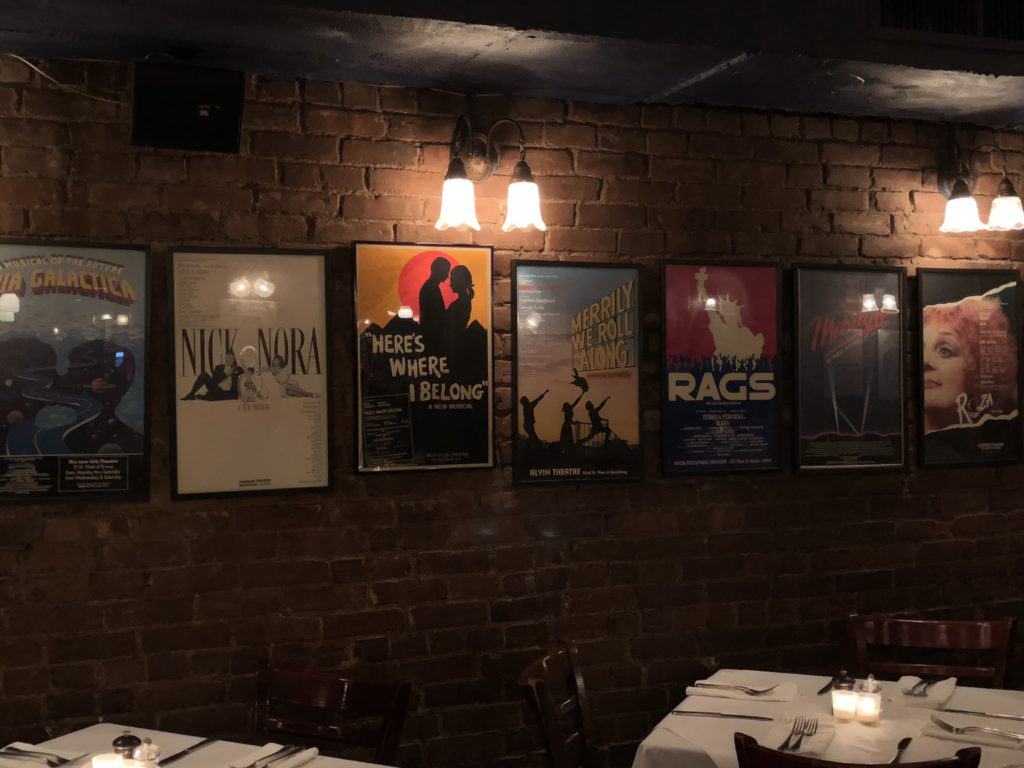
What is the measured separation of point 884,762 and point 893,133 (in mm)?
2701

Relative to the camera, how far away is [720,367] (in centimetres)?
390

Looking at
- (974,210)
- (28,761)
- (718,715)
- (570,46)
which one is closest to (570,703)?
(718,715)

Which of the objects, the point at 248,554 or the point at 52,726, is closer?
the point at 52,726

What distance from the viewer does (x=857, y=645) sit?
3.36 meters

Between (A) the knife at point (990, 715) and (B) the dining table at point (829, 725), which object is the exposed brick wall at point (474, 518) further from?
(A) the knife at point (990, 715)

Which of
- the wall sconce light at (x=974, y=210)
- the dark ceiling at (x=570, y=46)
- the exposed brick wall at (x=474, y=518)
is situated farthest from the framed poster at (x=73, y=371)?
the wall sconce light at (x=974, y=210)

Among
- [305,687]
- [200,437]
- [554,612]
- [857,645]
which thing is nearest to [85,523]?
[200,437]

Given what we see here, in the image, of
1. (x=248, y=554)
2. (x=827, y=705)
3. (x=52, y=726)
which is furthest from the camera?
(x=248, y=554)

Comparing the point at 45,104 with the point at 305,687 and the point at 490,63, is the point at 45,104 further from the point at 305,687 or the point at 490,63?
the point at 305,687

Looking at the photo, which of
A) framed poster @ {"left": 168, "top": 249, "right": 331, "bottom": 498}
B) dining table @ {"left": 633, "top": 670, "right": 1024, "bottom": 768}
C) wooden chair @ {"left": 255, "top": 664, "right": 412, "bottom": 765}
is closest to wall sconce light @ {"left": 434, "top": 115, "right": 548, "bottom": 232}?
framed poster @ {"left": 168, "top": 249, "right": 331, "bottom": 498}

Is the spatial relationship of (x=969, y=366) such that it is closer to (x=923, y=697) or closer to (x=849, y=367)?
(x=849, y=367)

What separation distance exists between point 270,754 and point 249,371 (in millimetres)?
1357

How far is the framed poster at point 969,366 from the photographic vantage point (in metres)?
4.15

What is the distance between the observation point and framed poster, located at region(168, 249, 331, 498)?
10.8ft
